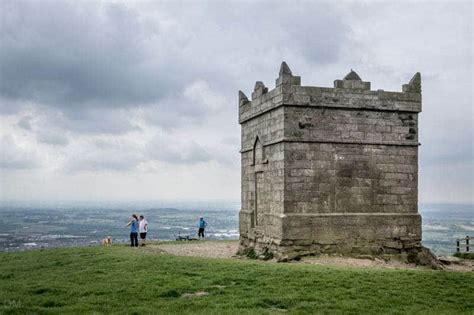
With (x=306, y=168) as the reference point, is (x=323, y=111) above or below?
above

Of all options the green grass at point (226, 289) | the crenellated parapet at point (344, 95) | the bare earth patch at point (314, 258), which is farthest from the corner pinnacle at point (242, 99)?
the green grass at point (226, 289)

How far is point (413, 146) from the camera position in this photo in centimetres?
2039

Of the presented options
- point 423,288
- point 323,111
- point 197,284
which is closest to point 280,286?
point 197,284

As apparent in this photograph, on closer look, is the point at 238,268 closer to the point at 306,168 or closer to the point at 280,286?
the point at 280,286

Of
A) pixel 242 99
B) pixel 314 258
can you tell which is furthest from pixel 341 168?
pixel 242 99

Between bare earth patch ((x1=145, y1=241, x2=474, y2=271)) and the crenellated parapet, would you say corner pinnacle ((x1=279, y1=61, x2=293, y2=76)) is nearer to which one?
the crenellated parapet

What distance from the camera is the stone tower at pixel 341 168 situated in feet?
62.7

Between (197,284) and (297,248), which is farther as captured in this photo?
(297,248)

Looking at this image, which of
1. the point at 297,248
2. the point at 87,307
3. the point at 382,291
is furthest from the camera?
the point at 297,248

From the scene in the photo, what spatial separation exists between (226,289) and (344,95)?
9.66m

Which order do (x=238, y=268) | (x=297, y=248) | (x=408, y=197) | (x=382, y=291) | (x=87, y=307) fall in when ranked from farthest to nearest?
(x=408, y=197) → (x=297, y=248) → (x=238, y=268) → (x=382, y=291) → (x=87, y=307)

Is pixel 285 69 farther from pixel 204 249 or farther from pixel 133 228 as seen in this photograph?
pixel 133 228

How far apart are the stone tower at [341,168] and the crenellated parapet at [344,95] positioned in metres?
0.04

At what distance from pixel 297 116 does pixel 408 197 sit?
5.29m
